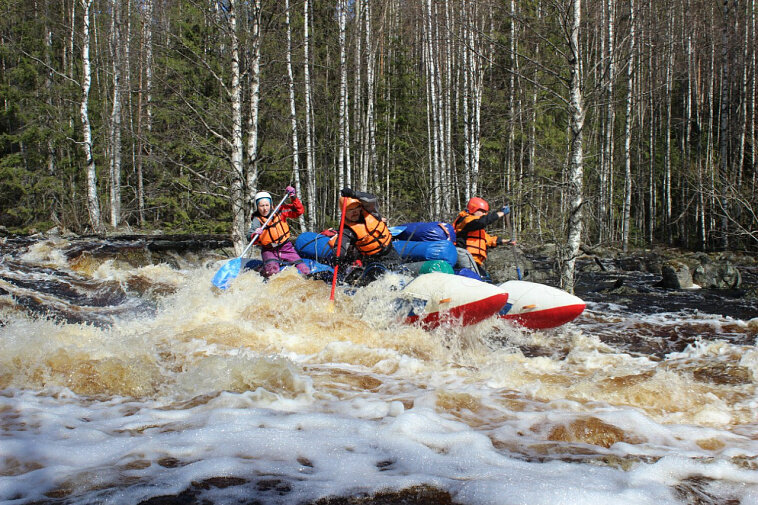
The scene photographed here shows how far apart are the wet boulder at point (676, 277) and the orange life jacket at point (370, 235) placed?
269 inches

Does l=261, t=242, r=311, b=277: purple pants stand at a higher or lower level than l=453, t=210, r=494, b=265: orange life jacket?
lower

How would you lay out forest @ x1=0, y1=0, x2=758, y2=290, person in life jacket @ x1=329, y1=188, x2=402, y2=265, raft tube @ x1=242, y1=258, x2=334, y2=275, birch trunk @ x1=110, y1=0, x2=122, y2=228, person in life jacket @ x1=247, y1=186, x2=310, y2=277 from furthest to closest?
birch trunk @ x1=110, y1=0, x2=122, y2=228 < forest @ x1=0, y1=0, x2=758, y2=290 < person in life jacket @ x1=247, y1=186, x2=310, y2=277 < raft tube @ x1=242, y1=258, x2=334, y2=275 < person in life jacket @ x1=329, y1=188, x2=402, y2=265

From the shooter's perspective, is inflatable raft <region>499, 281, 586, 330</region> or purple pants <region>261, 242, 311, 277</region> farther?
purple pants <region>261, 242, 311, 277</region>

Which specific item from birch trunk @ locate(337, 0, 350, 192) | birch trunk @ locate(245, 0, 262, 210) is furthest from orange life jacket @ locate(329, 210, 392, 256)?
birch trunk @ locate(337, 0, 350, 192)

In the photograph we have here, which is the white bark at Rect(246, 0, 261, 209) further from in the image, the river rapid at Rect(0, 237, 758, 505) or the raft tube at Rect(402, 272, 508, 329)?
the raft tube at Rect(402, 272, 508, 329)

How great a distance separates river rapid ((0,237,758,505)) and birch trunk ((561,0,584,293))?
1.44 meters

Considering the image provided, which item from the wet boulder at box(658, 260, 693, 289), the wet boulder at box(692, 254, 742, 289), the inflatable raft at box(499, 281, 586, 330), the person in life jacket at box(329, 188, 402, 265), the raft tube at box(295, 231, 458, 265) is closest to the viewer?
the inflatable raft at box(499, 281, 586, 330)

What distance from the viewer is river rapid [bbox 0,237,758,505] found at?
2.12 m

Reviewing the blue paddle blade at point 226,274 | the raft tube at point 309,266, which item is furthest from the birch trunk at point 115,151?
the blue paddle blade at point 226,274

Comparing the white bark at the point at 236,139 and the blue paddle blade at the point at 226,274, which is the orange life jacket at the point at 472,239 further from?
the white bark at the point at 236,139

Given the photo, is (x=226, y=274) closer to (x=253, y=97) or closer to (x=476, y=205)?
(x=253, y=97)

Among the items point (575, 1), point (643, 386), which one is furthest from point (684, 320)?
point (575, 1)

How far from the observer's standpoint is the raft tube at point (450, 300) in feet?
16.7

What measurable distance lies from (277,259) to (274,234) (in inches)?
14.1
